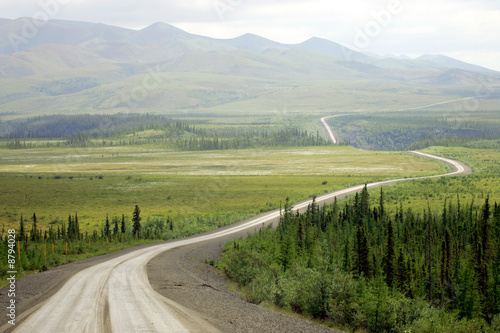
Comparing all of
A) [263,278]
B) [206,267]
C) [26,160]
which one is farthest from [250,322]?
[26,160]

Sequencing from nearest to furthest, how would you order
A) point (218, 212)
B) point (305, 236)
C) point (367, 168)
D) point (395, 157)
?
point (305, 236) → point (218, 212) → point (367, 168) → point (395, 157)

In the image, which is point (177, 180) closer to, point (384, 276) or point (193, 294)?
point (384, 276)

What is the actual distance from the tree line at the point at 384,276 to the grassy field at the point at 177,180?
2433cm

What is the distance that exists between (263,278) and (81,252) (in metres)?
18.1

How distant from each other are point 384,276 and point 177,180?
7628 centimetres

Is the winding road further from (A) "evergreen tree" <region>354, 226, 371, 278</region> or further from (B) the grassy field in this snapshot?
(B) the grassy field

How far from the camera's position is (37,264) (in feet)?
94.0

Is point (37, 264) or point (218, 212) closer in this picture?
point (37, 264)

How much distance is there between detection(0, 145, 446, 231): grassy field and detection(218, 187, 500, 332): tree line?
24.3 meters

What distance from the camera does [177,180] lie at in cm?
9775

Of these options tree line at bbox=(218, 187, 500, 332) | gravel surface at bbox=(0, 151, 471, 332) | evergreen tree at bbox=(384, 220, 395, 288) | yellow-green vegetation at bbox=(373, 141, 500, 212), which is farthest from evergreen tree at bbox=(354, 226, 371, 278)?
yellow-green vegetation at bbox=(373, 141, 500, 212)

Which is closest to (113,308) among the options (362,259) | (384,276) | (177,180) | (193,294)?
(193,294)

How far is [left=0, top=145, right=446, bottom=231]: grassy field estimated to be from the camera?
66562mm

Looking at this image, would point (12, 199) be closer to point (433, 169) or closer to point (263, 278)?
point (263, 278)
